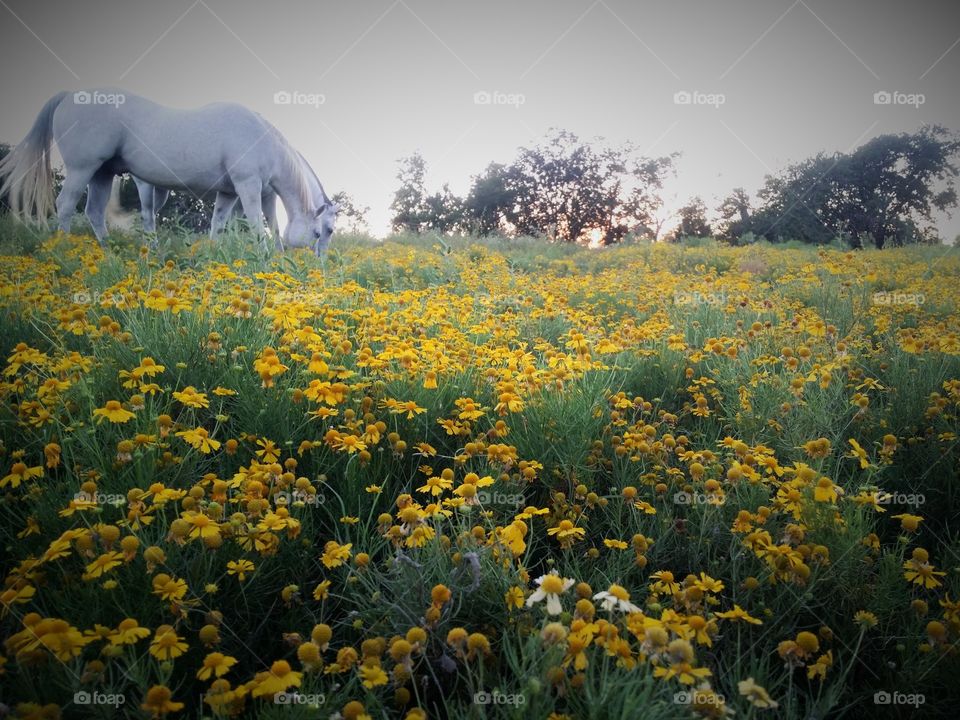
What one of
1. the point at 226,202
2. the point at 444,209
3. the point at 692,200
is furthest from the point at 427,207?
the point at 226,202

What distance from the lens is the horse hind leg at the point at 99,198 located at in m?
7.93

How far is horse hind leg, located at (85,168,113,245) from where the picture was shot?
7.93 m

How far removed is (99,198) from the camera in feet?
26.3

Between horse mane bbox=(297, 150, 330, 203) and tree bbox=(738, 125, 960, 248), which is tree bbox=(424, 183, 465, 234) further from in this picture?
horse mane bbox=(297, 150, 330, 203)

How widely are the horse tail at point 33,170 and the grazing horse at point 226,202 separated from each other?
3.75 feet

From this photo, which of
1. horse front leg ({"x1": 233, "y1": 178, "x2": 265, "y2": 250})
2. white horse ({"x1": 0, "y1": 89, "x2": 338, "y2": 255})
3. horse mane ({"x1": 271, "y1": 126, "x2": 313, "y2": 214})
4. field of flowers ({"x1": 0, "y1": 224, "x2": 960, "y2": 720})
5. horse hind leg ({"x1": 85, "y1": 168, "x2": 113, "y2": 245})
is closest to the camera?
field of flowers ({"x1": 0, "y1": 224, "x2": 960, "y2": 720})

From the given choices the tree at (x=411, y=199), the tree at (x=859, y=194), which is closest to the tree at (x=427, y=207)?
the tree at (x=411, y=199)

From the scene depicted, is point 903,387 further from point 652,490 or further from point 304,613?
point 304,613

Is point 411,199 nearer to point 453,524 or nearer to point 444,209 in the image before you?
point 444,209

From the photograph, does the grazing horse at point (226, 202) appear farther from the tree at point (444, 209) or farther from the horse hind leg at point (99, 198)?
the tree at point (444, 209)

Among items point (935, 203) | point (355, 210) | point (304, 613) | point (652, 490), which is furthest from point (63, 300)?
point (355, 210)

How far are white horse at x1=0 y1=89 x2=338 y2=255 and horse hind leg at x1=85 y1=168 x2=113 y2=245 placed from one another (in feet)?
0.05

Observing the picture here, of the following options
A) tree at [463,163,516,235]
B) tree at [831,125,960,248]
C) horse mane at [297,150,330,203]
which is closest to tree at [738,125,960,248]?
tree at [831,125,960,248]

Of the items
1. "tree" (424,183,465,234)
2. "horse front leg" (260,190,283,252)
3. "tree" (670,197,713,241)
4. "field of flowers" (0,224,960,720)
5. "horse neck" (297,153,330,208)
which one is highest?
"tree" (424,183,465,234)
